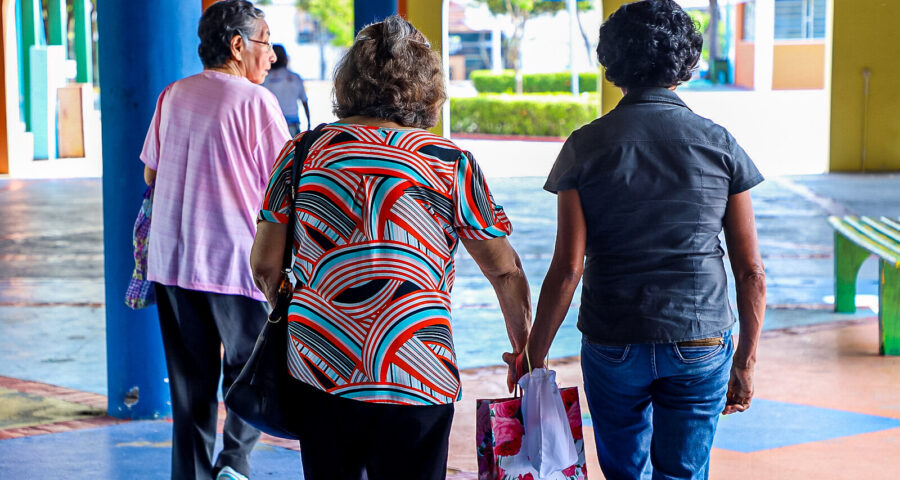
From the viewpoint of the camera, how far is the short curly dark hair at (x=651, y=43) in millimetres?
2656

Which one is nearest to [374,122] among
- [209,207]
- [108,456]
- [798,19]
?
[209,207]

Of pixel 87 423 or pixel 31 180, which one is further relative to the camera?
pixel 31 180

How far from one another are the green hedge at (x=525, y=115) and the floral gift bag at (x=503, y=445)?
23607 millimetres

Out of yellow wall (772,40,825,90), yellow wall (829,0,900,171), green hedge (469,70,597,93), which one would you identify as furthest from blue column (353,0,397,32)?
yellow wall (772,40,825,90)

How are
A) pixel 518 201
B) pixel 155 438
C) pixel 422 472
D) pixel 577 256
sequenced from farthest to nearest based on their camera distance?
pixel 518 201 < pixel 155 438 < pixel 577 256 < pixel 422 472

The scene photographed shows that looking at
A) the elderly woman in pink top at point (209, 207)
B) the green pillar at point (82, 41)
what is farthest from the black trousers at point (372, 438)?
the green pillar at point (82, 41)

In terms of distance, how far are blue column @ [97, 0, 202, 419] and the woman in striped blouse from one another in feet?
8.63

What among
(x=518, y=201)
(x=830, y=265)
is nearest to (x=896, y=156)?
(x=518, y=201)

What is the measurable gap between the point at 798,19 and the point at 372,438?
135 ft

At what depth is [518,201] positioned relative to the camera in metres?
14.1

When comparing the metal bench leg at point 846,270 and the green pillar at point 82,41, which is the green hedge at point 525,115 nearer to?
the green pillar at point 82,41

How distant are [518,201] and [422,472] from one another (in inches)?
460

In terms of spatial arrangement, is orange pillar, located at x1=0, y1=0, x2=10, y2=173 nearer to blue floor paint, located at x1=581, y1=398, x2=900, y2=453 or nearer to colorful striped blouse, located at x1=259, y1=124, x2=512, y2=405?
blue floor paint, located at x1=581, y1=398, x2=900, y2=453

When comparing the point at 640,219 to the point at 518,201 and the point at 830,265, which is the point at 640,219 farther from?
the point at 518,201
